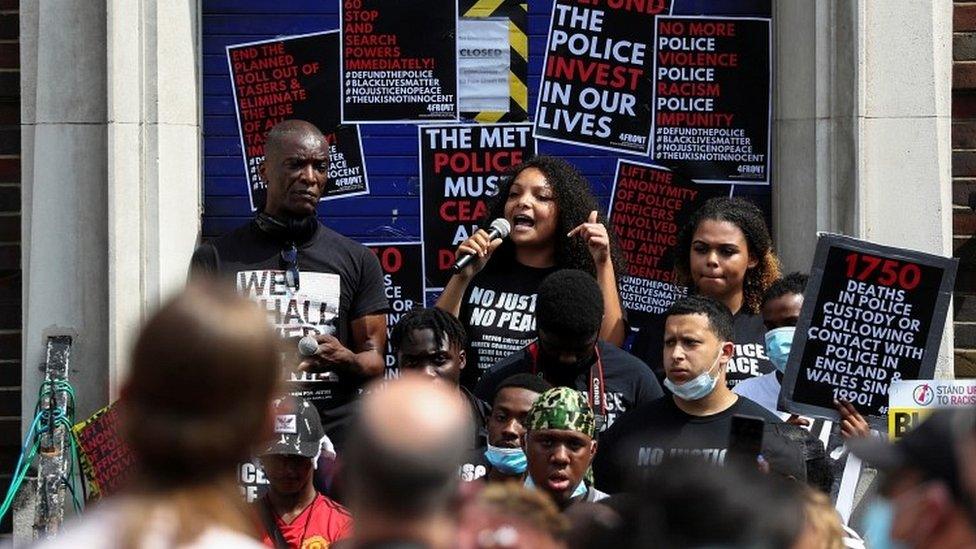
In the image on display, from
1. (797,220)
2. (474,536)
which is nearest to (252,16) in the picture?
(797,220)

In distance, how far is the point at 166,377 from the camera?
253 cm

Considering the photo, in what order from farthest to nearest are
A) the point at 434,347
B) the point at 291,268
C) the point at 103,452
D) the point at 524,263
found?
the point at 103,452, the point at 524,263, the point at 291,268, the point at 434,347

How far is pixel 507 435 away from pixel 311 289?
118 cm

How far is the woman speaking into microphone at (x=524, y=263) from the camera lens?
6.69 m

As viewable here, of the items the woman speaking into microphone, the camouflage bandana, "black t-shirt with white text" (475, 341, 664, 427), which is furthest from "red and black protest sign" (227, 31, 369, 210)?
the camouflage bandana

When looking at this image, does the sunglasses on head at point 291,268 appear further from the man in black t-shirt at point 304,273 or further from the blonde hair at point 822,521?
the blonde hair at point 822,521

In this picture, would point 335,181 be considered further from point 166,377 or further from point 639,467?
point 166,377

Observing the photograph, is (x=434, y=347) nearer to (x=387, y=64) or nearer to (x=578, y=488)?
(x=578, y=488)

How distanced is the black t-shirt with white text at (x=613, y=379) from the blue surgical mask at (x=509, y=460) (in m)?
0.44

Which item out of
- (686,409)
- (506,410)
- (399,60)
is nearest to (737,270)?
(686,409)

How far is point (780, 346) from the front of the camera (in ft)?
21.3

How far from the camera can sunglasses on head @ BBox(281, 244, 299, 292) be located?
6590mm

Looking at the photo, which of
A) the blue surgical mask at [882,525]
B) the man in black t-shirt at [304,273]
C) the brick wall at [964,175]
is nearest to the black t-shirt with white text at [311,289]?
the man in black t-shirt at [304,273]

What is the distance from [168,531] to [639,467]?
121 inches
